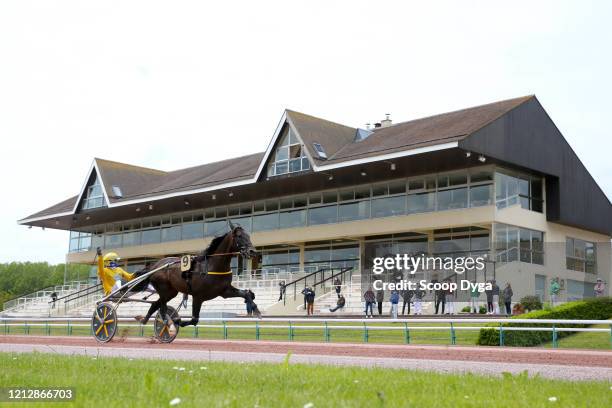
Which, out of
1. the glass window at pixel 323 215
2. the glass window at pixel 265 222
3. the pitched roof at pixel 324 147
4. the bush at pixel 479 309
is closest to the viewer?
the bush at pixel 479 309

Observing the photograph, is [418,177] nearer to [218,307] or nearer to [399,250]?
[399,250]

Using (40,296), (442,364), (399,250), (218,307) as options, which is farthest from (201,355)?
Answer: (40,296)

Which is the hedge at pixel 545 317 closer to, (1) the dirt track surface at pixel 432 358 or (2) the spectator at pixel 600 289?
(1) the dirt track surface at pixel 432 358

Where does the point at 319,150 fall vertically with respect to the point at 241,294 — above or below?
above

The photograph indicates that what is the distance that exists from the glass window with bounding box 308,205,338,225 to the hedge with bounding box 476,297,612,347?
1662 cm

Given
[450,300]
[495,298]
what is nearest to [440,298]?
[450,300]

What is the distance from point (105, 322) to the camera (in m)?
17.4

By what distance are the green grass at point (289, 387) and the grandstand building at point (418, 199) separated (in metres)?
22.4

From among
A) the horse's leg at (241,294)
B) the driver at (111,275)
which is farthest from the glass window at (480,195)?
the horse's leg at (241,294)

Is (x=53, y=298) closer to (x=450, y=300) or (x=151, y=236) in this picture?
(x=151, y=236)

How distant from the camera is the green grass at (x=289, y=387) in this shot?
6.07m

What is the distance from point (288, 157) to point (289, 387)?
3403 cm

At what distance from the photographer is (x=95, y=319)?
17.8 m

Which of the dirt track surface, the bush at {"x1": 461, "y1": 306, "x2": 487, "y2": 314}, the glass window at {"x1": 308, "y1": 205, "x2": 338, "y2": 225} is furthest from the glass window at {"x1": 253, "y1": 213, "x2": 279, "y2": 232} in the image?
the dirt track surface
